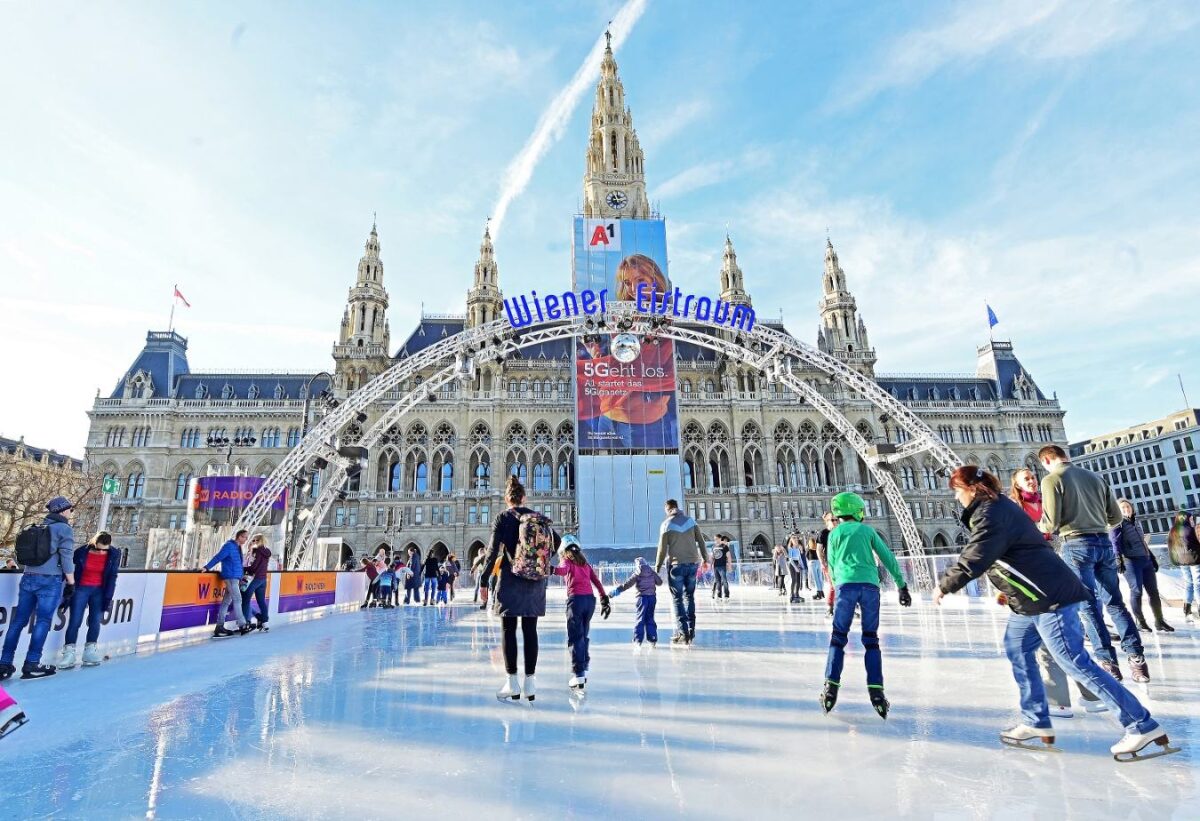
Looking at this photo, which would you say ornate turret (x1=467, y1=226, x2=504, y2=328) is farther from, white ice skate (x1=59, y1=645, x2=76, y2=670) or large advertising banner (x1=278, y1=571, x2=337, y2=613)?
white ice skate (x1=59, y1=645, x2=76, y2=670)

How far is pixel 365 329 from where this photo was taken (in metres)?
41.5

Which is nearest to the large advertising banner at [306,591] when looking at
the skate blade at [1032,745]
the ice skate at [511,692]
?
the ice skate at [511,692]

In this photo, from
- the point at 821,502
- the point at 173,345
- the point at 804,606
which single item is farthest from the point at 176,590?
the point at 173,345

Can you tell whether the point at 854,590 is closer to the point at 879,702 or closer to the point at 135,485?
the point at 879,702

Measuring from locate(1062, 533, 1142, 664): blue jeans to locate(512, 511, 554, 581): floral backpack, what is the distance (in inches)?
157

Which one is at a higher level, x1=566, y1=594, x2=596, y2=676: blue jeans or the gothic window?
the gothic window

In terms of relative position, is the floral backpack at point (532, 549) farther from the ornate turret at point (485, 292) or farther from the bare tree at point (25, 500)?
the ornate turret at point (485, 292)

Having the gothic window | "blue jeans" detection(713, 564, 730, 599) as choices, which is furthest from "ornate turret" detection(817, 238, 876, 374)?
the gothic window

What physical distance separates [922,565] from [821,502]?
25.0m

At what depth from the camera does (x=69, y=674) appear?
607cm

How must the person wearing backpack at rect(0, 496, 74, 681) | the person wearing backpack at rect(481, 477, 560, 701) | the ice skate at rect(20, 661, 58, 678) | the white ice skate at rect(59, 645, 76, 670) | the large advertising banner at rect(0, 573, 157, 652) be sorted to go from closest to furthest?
1. the person wearing backpack at rect(481, 477, 560, 701)
2. the person wearing backpack at rect(0, 496, 74, 681)
3. the ice skate at rect(20, 661, 58, 678)
4. the large advertising banner at rect(0, 573, 157, 652)
5. the white ice skate at rect(59, 645, 76, 670)

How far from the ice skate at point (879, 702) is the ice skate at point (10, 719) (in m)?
4.61

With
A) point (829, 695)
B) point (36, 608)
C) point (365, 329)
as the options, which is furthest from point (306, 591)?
point (365, 329)

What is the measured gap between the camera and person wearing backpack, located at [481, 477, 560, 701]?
14.2 ft
